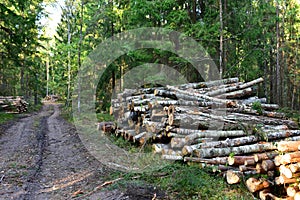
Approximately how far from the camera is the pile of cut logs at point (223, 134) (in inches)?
208

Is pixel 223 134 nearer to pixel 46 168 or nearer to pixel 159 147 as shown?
pixel 159 147

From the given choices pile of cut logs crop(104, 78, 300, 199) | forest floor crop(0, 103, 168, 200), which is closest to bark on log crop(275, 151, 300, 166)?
pile of cut logs crop(104, 78, 300, 199)

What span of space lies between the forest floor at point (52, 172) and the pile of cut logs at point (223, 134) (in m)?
1.89

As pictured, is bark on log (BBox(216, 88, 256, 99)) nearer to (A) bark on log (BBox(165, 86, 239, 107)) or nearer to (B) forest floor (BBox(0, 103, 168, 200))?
(A) bark on log (BBox(165, 86, 239, 107))

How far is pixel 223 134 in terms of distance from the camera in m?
7.66

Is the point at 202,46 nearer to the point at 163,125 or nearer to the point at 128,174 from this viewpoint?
the point at 163,125

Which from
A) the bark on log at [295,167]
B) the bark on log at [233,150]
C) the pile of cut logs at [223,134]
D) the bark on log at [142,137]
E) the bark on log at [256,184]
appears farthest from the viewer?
the bark on log at [142,137]

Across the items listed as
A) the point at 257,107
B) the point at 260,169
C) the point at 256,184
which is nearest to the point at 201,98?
the point at 257,107

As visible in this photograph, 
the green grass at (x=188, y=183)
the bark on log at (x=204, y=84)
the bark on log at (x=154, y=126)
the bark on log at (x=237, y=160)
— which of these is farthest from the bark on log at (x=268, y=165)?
the bark on log at (x=204, y=84)

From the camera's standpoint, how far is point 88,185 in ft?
20.7

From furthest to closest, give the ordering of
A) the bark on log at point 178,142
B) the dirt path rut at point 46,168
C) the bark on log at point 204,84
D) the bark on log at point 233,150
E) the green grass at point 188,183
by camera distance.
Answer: the bark on log at point 204,84, the bark on log at point 178,142, the bark on log at point 233,150, the dirt path rut at point 46,168, the green grass at point 188,183

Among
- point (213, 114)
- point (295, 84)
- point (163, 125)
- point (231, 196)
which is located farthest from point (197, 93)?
point (295, 84)

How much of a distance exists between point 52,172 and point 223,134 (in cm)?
521

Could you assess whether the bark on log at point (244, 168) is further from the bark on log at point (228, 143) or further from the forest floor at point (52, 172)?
the forest floor at point (52, 172)
